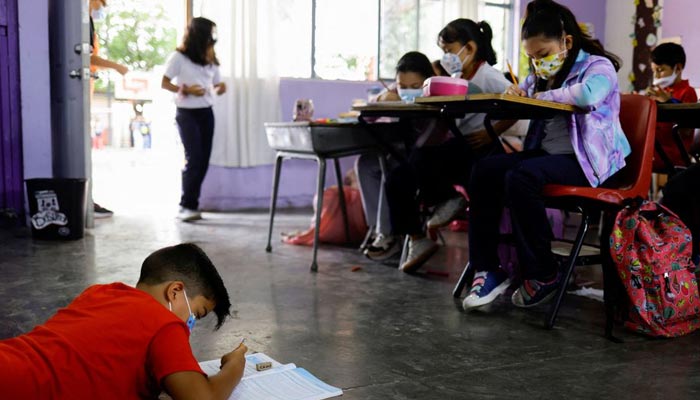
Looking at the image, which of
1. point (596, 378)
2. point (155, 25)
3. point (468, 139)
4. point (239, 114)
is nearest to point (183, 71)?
point (239, 114)

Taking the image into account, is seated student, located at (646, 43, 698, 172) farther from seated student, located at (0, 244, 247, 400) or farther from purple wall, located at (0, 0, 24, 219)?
purple wall, located at (0, 0, 24, 219)

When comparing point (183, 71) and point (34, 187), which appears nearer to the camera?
point (34, 187)

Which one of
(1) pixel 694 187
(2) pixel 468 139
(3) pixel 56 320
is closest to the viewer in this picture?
(3) pixel 56 320

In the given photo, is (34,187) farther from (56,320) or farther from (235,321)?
(56,320)

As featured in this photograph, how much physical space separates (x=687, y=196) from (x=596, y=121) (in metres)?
0.63

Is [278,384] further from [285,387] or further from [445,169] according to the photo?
[445,169]

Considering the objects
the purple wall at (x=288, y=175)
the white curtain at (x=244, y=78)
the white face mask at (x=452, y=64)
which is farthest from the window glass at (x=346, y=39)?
the white face mask at (x=452, y=64)

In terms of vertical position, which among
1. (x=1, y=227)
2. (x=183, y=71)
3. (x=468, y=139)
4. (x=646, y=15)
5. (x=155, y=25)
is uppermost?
(x=155, y=25)

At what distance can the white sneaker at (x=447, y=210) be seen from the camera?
3016 mm

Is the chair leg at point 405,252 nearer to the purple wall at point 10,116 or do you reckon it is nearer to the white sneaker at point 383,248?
the white sneaker at point 383,248

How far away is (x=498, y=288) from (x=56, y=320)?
1.61 metres

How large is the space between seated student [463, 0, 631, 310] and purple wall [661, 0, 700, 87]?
427cm

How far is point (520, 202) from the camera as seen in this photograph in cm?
228

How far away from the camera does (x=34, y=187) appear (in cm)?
387
